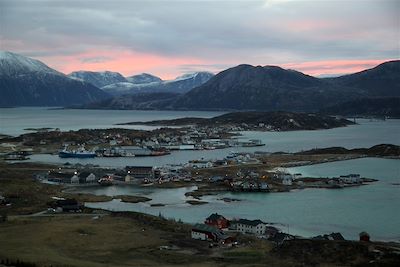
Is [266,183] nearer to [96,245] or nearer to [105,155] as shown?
[96,245]

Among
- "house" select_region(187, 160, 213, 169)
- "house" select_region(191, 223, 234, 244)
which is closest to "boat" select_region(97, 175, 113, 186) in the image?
"house" select_region(187, 160, 213, 169)

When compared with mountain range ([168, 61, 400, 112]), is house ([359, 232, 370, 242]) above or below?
below

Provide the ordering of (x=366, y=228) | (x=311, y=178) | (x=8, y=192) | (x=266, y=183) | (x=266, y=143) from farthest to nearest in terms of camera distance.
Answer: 1. (x=266, y=143)
2. (x=311, y=178)
3. (x=266, y=183)
4. (x=8, y=192)
5. (x=366, y=228)

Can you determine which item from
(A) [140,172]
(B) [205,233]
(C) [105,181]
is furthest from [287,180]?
(B) [205,233]

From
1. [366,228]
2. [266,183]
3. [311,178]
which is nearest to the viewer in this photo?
[366,228]

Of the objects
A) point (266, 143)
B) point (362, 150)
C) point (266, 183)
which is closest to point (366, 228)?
point (266, 183)

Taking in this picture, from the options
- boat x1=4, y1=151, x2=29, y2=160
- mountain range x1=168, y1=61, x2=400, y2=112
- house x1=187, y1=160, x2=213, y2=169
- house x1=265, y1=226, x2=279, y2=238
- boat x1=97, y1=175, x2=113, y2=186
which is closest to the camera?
house x1=265, y1=226, x2=279, y2=238

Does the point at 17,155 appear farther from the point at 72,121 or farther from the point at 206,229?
the point at 72,121

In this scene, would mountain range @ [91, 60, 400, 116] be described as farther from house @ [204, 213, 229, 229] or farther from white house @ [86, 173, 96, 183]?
house @ [204, 213, 229, 229]
